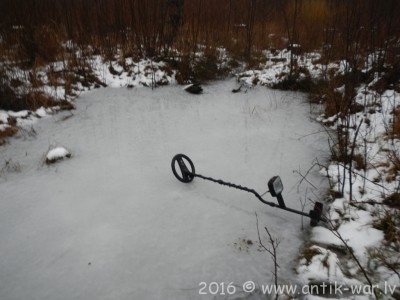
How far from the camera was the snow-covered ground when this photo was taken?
1.84m

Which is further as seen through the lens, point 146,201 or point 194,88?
point 194,88

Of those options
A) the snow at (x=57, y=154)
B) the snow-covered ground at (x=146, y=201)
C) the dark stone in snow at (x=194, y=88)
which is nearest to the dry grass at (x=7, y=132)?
the snow-covered ground at (x=146, y=201)

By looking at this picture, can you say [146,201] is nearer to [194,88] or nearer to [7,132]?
[7,132]

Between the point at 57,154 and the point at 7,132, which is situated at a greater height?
the point at 7,132

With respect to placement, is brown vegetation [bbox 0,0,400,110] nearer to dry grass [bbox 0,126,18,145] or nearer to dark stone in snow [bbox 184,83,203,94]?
dark stone in snow [bbox 184,83,203,94]

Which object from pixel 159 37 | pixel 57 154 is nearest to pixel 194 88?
pixel 159 37

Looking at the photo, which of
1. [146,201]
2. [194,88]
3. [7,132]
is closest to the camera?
[146,201]

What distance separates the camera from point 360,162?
2711 mm

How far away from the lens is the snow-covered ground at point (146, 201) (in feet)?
6.03

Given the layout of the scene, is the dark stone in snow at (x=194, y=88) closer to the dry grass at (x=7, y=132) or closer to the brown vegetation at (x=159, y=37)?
the brown vegetation at (x=159, y=37)

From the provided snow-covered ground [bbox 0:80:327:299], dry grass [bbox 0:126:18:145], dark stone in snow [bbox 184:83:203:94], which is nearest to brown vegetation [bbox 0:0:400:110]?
dark stone in snow [bbox 184:83:203:94]

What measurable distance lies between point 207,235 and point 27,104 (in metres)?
3.37

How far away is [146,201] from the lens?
252cm

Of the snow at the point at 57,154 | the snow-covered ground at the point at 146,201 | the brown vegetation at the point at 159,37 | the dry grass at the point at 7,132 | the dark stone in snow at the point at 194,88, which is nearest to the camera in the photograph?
the snow-covered ground at the point at 146,201
